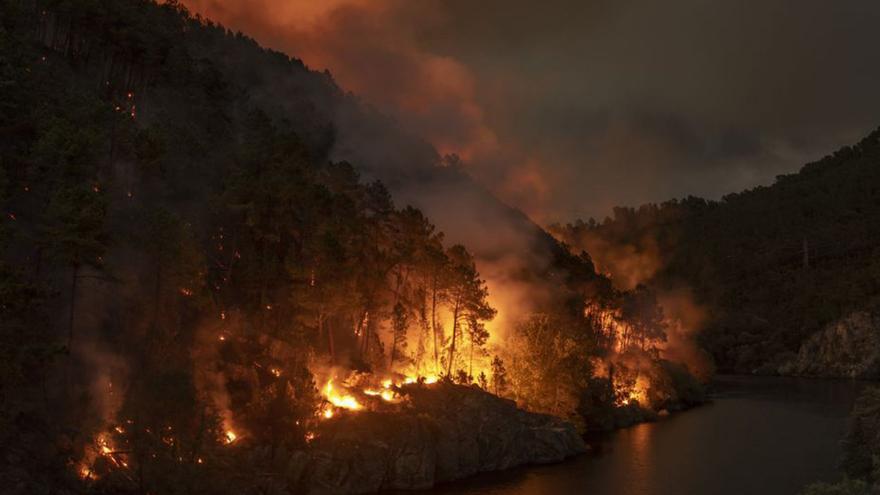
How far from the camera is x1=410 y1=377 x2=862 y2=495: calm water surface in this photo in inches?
2685

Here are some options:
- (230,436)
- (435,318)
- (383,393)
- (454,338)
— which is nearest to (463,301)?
(454,338)

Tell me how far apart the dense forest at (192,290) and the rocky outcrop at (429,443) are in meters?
3.59

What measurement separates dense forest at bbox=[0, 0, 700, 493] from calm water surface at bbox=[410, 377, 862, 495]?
1006 cm

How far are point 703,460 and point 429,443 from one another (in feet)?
110

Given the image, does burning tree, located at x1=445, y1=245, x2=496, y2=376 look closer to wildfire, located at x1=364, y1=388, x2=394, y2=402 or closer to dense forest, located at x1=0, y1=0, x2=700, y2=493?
dense forest, located at x1=0, y1=0, x2=700, y2=493

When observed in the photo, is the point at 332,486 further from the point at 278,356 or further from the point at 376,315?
the point at 376,315

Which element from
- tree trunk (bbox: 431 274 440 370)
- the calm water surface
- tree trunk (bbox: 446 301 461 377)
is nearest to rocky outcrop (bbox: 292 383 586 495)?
the calm water surface

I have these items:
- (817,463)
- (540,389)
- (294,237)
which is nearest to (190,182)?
(294,237)

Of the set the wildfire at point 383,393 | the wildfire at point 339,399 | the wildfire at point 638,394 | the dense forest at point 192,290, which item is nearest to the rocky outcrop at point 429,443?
the wildfire at point 383,393

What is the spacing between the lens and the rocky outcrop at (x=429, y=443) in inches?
2539

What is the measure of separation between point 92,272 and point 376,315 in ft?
107

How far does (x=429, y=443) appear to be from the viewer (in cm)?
7050

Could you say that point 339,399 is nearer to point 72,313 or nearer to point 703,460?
point 72,313

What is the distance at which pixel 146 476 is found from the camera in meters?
47.7
